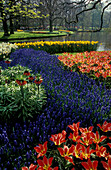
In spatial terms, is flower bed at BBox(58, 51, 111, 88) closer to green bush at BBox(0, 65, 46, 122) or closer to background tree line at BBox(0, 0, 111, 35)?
background tree line at BBox(0, 0, 111, 35)

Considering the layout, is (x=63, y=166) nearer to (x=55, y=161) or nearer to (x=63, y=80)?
(x=55, y=161)

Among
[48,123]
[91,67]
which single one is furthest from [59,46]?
[48,123]

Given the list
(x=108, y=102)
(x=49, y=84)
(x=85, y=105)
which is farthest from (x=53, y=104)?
(x=108, y=102)

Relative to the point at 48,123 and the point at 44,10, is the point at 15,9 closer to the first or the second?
the point at 44,10

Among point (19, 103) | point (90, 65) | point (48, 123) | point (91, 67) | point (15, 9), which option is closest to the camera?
point (48, 123)

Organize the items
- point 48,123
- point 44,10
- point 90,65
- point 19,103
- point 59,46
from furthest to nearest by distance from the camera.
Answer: point 44,10
point 59,46
point 90,65
point 19,103
point 48,123

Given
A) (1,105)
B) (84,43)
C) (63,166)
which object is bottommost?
(63,166)

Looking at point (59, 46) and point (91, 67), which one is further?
point (59, 46)

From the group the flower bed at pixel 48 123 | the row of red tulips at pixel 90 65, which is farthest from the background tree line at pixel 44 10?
the flower bed at pixel 48 123

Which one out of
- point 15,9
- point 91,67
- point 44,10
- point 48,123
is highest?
point 44,10

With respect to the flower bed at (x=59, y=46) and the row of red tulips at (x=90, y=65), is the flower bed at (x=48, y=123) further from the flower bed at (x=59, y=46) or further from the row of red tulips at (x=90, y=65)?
the flower bed at (x=59, y=46)

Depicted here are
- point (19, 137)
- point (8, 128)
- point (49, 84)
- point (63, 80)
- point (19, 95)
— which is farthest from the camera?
point (63, 80)

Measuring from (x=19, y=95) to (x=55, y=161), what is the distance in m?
1.59

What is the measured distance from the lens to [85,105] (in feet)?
10.6
